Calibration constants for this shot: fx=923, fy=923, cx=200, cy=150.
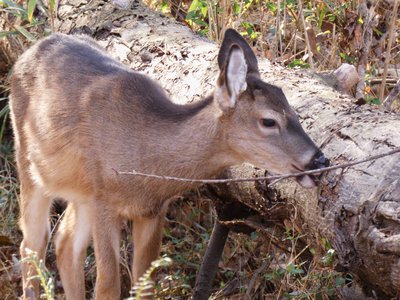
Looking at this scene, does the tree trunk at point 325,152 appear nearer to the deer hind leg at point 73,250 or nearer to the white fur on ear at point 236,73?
the white fur on ear at point 236,73

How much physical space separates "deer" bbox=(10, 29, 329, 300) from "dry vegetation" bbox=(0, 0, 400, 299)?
1.67 ft

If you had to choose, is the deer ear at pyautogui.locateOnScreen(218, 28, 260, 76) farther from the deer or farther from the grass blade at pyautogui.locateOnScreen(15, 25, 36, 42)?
the grass blade at pyautogui.locateOnScreen(15, 25, 36, 42)

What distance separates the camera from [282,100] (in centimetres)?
509

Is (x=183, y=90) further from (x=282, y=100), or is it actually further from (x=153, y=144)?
(x=282, y=100)

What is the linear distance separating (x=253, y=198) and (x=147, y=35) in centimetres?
191

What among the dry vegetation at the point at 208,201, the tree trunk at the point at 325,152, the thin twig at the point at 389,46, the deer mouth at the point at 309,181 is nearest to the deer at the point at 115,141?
the deer mouth at the point at 309,181

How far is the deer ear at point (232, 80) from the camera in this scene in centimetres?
499

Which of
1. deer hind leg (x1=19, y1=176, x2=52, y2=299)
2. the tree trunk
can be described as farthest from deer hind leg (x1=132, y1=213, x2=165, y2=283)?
deer hind leg (x1=19, y1=176, x2=52, y2=299)

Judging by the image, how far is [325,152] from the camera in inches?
193

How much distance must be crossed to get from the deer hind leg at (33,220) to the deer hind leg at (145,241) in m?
0.87

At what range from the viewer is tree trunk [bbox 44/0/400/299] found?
4352mm

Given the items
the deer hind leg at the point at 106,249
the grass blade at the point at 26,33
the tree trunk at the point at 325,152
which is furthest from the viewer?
the grass blade at the point at 26,33

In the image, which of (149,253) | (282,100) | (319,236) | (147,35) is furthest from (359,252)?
(147,35)

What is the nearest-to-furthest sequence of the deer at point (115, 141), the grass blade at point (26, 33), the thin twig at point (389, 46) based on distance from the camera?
1. the deer at point (115, 141)
2. the thin twig at point (389, 46)
3. the grass blade at point (26, 33)
